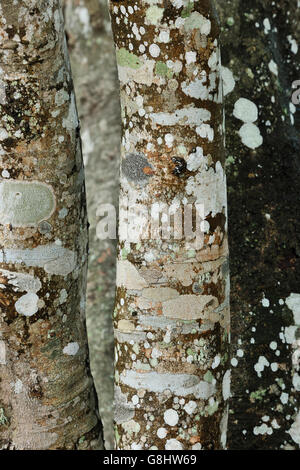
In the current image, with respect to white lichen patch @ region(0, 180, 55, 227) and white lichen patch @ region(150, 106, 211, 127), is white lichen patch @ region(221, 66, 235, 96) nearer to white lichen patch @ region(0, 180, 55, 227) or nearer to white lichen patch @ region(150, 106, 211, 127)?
white lichen patch @ region(150, 106, 211, 127)

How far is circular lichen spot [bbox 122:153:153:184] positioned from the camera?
206 centimetres

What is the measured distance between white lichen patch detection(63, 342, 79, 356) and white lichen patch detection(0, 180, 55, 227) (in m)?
0.43

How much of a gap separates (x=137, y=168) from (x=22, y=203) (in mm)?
366

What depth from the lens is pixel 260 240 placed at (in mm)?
2730

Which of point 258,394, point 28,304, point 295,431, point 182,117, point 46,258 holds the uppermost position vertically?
point 182,117

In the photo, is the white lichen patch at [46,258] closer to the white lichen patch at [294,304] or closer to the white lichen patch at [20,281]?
the white lichen patch at [20,281]

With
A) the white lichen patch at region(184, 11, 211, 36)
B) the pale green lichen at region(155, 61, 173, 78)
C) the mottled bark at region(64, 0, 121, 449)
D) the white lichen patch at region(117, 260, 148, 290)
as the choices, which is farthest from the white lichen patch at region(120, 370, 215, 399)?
the mottled bark at region(64, 0, 121, 449)

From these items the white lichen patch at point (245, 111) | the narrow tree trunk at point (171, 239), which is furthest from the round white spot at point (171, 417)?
the white lichen patch at point (245, 111)

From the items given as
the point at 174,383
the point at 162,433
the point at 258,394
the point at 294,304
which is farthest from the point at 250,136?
the point at 162,433

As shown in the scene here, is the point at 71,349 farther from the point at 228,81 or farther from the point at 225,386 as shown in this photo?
the point at 228,81

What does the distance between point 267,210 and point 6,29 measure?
1203 mm

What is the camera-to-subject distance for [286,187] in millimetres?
2752

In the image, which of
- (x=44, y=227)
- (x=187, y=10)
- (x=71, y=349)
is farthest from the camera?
(x=71, y=349)
